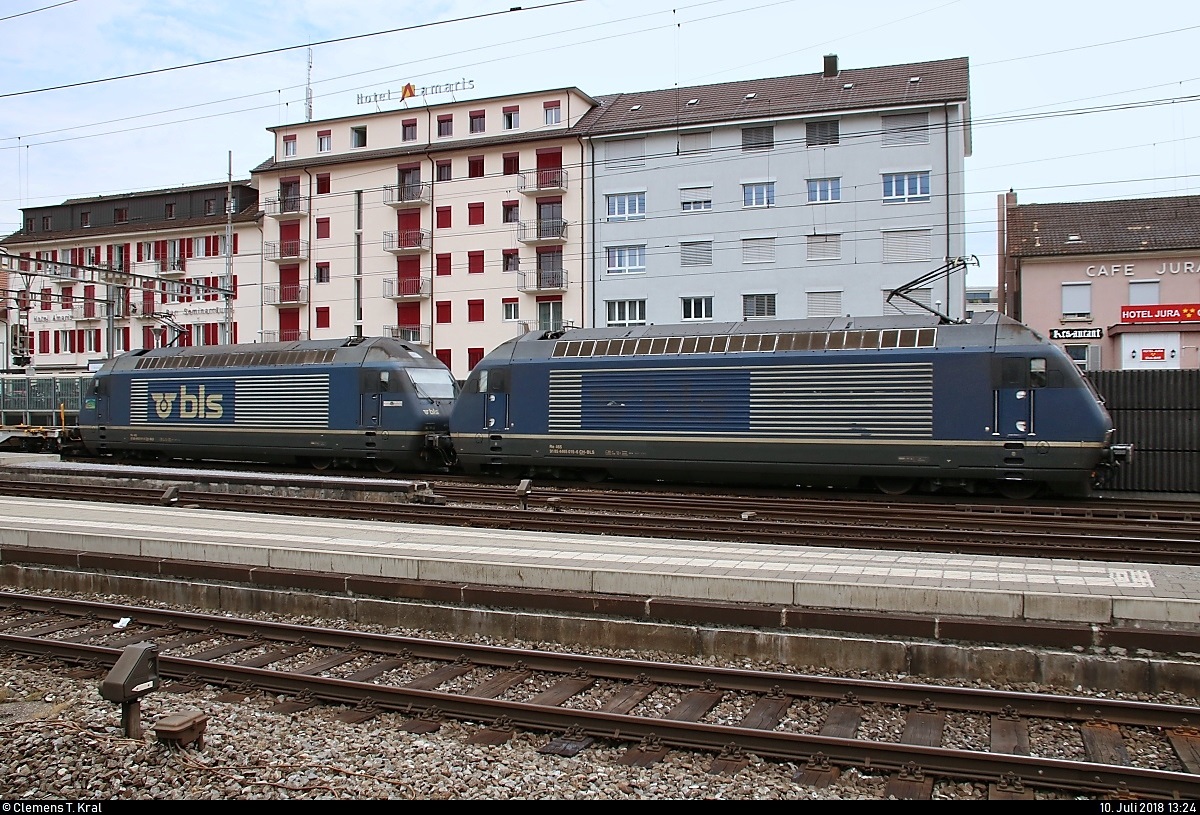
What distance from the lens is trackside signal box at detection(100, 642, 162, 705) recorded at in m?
6.82

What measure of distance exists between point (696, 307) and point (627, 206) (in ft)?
20.2

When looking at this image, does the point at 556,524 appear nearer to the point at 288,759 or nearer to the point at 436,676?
the point at 436,676

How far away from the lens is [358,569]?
38.7 ft

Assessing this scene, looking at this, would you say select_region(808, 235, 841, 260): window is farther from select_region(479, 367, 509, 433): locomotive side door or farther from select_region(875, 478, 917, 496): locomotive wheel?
select_region(875, 478, 917, 496): locomotive wheel

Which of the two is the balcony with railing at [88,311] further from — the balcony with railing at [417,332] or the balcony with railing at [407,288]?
the balcony with railing at [417,332]

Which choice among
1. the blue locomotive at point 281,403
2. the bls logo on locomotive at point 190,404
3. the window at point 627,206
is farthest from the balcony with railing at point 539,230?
the bls logo on locomotive at point 190,404

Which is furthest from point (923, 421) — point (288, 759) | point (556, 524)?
point (288, 759)

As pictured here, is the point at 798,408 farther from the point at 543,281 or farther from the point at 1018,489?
the point at 543,281

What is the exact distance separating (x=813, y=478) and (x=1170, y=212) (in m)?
31.8

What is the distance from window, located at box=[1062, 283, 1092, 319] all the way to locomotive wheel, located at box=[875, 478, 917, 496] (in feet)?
84.8

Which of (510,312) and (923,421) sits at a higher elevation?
(510,312)

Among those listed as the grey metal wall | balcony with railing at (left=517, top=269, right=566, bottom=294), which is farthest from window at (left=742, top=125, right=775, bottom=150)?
the grey metal wall

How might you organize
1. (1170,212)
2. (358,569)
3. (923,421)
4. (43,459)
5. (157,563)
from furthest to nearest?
(1170,212) → (43,459) → (923,421) → (157,563) → (358,569)

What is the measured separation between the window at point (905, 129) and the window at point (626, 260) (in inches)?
470
